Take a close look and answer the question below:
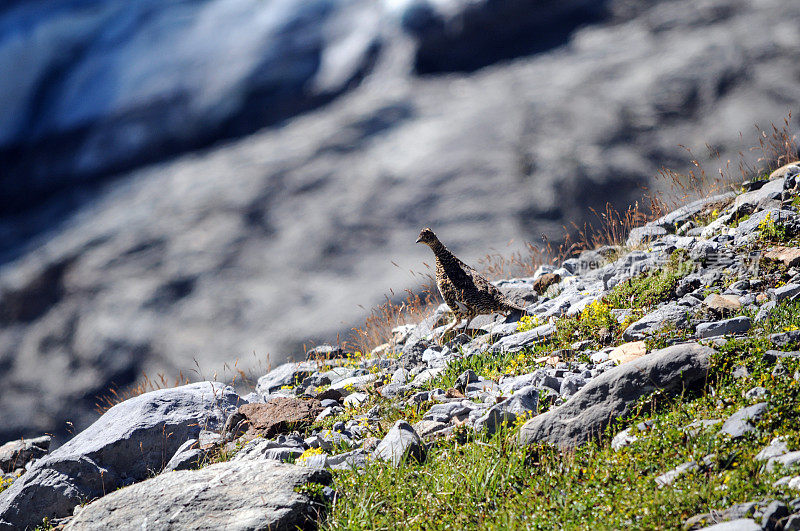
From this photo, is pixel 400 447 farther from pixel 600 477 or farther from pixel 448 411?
pixel 600 477

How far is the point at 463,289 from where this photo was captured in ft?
28.5

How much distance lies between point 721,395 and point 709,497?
128cm

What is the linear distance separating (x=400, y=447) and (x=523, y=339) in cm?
296

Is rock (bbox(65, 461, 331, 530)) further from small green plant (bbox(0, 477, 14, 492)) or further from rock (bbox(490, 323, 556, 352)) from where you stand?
small green plant (bbox(0, 477, 14, 492))

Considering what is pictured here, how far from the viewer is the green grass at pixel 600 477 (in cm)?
378

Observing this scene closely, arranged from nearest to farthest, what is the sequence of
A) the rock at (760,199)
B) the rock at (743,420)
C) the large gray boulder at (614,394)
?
1. the rock at (743,420)
2. the large gray boulder at (614,394)
3. the rock at (760,199)

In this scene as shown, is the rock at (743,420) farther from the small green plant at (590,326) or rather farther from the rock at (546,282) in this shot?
the rock at (546,282)

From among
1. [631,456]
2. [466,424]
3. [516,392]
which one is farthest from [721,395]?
[466,424]

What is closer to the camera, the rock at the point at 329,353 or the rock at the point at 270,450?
the rock at the point at 270,450

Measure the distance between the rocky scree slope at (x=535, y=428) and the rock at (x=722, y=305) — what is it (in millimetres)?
41

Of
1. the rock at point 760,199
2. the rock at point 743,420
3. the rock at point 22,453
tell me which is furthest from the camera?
the rock at point 22,453

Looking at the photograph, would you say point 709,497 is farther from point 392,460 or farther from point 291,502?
point 291,502

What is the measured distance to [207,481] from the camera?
16.8 ft

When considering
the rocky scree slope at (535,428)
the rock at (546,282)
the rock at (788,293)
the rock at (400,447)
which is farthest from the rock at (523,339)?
the rock at (546,282)
